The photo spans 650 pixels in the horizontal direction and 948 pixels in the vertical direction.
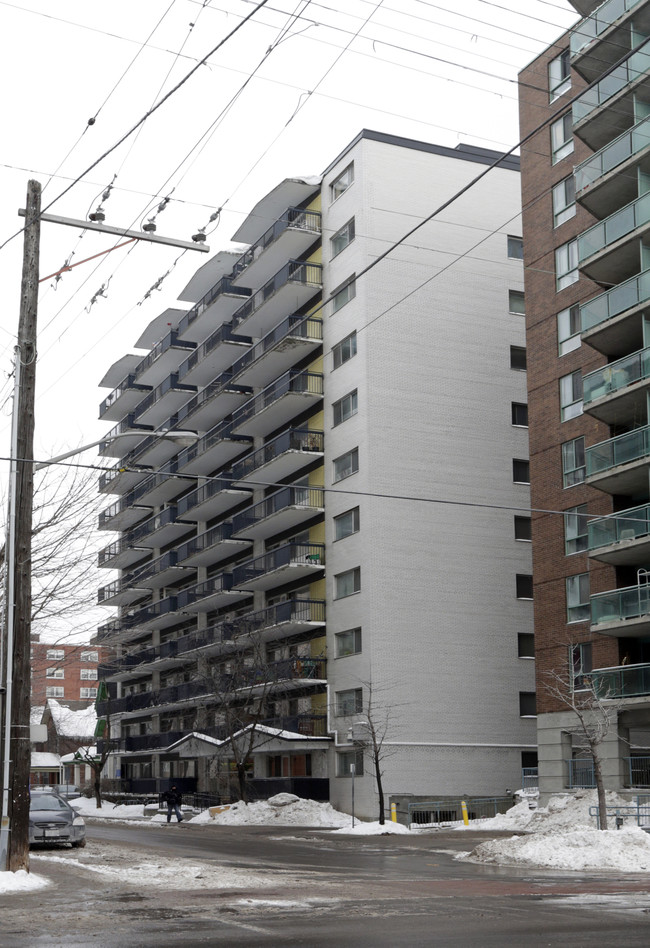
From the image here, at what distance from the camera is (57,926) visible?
13883 mm

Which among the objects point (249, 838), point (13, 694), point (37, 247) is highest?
point (37, 247)

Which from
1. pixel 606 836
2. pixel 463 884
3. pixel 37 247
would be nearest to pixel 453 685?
pixel 606 836

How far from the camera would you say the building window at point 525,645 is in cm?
5200

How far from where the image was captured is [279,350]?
56.3 m

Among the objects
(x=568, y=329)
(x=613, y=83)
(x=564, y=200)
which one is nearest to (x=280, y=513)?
(x=568, y=329)

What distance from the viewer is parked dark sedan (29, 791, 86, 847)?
92.5 feet

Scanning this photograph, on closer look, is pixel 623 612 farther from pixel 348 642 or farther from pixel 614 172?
pixel 348 642

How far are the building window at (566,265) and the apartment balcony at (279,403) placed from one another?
48.5 ft

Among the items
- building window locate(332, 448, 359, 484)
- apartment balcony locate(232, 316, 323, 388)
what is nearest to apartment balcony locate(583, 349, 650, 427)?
building window locate(332, 448, 359, 484)

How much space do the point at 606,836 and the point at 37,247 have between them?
16.4 meters

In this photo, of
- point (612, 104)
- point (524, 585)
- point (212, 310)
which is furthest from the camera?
point (212, 310)

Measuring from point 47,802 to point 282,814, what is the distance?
19.5 meters

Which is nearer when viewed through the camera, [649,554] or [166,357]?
[649,554]

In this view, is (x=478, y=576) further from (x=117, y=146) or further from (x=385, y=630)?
(x=117, y=146)
